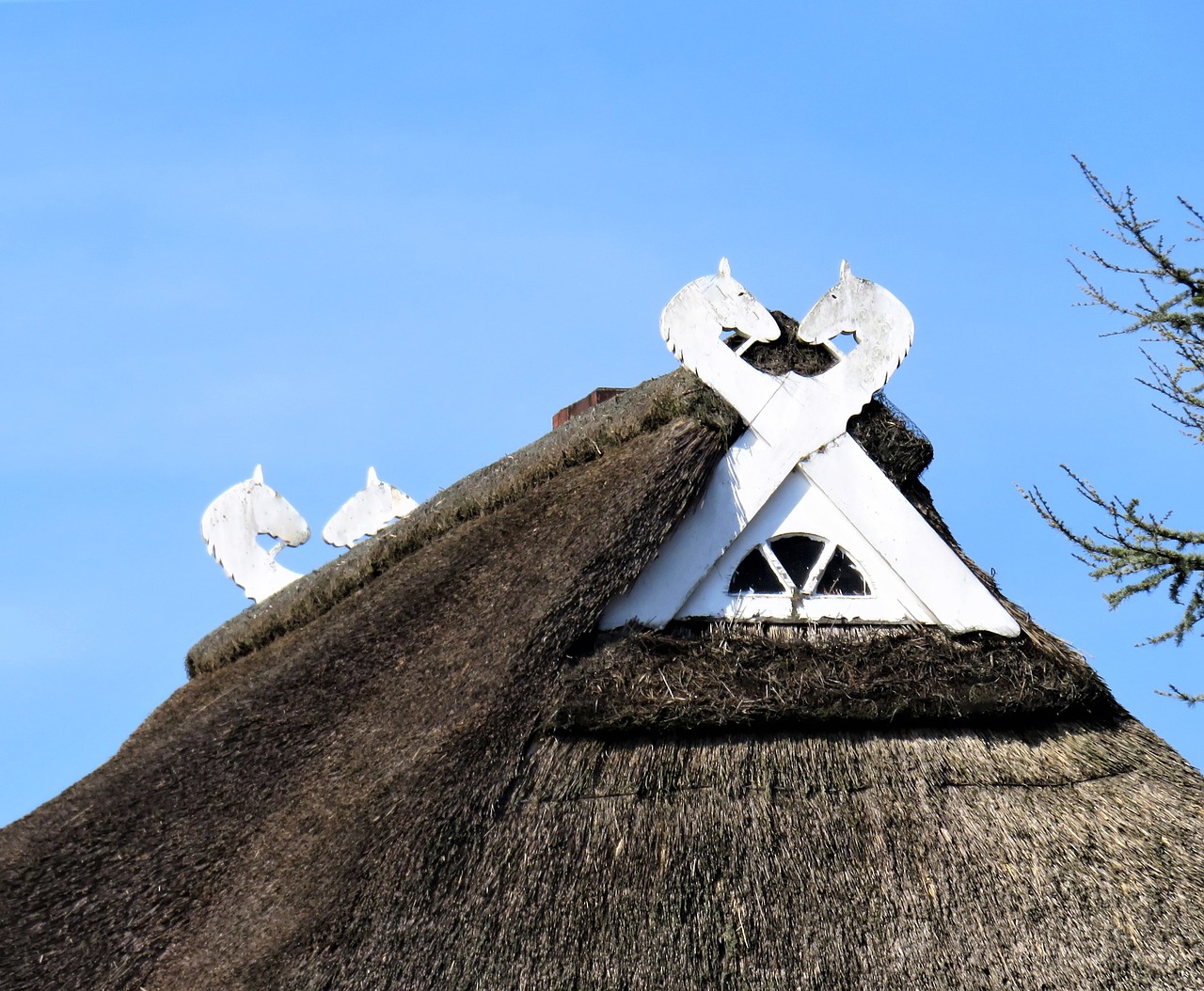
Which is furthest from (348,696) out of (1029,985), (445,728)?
(1029,985)

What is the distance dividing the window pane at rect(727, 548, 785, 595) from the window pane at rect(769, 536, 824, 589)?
0.24 ft

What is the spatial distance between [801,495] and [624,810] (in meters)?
2.04

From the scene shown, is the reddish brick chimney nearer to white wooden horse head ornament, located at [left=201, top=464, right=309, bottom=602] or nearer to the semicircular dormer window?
white wooden horse head ornament, located at [left=201, top=464, right=309, bottom=602]

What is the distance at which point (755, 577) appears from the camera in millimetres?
7914

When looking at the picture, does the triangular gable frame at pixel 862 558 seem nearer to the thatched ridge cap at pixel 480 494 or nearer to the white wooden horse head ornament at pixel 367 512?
the thatched ridge cap at pixel 480 494

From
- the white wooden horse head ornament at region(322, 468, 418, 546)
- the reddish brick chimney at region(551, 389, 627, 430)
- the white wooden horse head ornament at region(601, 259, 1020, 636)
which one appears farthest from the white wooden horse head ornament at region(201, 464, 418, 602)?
the white wooden horse head ornament at region(601, 259, 1020, 636)

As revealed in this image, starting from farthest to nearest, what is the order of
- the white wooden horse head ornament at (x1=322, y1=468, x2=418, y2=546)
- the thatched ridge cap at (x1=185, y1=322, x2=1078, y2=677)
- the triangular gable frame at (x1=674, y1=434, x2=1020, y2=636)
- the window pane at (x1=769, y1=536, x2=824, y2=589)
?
the white wooden horse head ornament at (x1=322, y1=468, x2=418, y2=546), the thatched ridge cap at (x1=185, y1=322, x2=1078, y2=677), the window pane at (x1=769, y1=536, x2=824, y2=589), the triangular gable frame at (x1=674, y1=434, x2=1020, y2=636)

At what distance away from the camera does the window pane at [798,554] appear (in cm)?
794

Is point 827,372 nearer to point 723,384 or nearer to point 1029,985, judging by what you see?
point 723,384

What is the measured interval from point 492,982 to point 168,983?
1540 millimetres

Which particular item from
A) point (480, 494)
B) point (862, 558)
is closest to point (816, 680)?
point (862, 558)

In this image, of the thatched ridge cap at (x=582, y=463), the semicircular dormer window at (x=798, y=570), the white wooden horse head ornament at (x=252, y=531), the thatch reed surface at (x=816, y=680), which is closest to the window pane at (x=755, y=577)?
the semicircular dormer window at (x=798, y=570)

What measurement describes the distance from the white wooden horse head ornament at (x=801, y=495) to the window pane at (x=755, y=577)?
0.03 meters

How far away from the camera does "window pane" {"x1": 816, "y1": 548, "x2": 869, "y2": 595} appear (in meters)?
7.94
